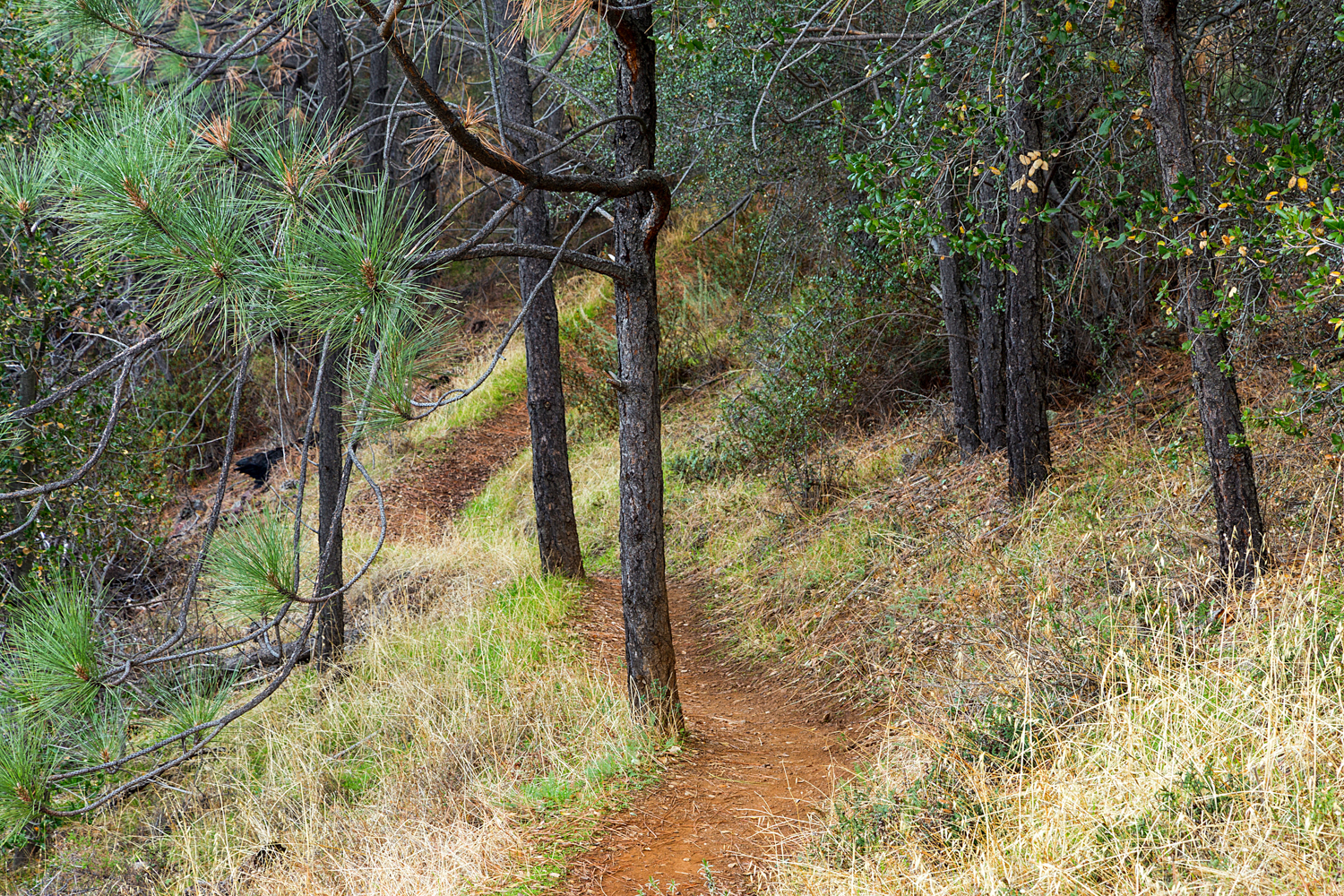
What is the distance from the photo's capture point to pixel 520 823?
421cm

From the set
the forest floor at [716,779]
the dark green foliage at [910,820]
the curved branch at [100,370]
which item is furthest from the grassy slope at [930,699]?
the curved branch at [100,370]

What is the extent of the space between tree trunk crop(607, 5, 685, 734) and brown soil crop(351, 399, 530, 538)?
5.94 metres

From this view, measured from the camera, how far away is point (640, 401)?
4766 mm

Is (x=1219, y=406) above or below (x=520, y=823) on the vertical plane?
above

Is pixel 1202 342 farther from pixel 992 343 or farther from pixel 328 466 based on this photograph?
pixel 328 466

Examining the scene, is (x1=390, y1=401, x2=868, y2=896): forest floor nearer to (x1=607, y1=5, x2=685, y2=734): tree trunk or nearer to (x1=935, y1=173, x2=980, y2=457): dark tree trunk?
(x1=607, y1=5, x2=685, y2=734): tree trunk

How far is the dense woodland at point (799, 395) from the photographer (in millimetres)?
3318

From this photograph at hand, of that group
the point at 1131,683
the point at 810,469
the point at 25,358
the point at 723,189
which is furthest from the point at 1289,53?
the point at 25,358

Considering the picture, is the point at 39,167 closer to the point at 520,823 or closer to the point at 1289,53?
the point at 520,823

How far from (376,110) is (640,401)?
948cm

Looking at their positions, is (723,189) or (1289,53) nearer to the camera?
(1289,53)

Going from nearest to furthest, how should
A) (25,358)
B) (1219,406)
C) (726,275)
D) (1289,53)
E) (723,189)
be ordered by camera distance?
(1219,406) < (1289,53) < (25,358) < (723,189) < (726,275)

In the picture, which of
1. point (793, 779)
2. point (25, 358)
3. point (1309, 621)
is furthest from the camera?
point (25, 358)

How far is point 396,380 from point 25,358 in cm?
413
